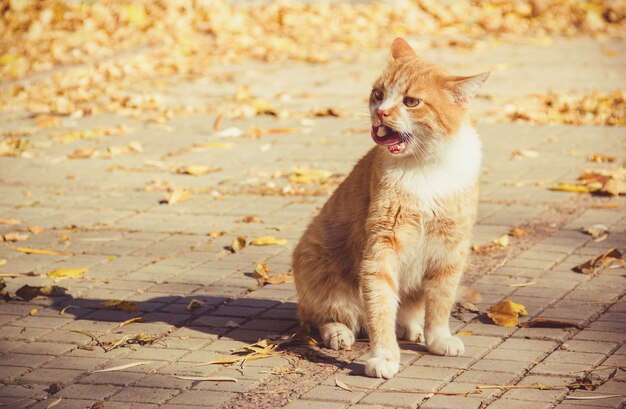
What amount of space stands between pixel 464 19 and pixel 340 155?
855cm

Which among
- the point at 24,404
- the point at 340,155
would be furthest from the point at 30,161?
the point at 24,404

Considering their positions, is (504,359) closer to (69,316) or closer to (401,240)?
(401,240)

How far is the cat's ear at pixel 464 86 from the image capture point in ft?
13.8

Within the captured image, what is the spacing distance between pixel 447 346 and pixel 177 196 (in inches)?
135

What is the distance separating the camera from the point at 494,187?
7.41 m

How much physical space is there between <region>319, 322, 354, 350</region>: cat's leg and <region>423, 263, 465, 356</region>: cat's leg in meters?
0.37

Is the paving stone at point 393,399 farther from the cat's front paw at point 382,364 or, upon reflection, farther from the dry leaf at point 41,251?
the dry leaf at point 41,251

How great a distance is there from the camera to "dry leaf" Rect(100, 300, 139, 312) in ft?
16.9

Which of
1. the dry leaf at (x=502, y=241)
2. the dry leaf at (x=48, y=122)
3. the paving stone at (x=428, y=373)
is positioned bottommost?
the paving stone at (x=428, y=373)

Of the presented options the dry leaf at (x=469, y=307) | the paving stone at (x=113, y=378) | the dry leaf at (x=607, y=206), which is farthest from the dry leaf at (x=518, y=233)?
the paving stone at (x=113, y=378)

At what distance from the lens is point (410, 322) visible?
4723 mm

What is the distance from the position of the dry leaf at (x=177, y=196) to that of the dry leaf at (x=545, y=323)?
10.8 feet

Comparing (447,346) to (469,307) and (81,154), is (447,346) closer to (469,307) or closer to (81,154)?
(469,307)

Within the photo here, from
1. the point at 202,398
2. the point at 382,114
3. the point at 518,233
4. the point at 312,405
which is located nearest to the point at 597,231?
the point at 518,233
